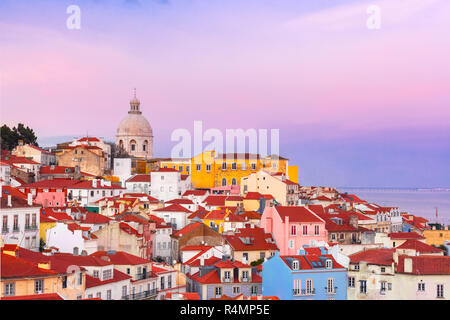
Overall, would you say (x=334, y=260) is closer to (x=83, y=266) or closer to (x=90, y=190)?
(x=83, y=266)

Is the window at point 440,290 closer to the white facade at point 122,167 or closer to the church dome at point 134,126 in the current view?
the white facade at point 122,167

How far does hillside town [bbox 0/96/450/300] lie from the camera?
19.0 meters

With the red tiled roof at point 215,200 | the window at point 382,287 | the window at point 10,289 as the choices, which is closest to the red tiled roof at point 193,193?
the red tiled roof at point 215,200

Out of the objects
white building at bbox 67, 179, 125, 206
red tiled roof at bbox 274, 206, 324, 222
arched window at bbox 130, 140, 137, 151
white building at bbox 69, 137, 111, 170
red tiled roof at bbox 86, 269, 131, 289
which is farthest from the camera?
arched window at bbox 130, 140, 137, 151

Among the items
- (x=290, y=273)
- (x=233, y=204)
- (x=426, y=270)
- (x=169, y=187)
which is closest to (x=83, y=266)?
(x=290, y=273)

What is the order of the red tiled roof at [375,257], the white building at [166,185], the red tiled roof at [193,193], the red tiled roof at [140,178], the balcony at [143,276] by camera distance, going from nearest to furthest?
the balcony at [143,276], the red tiled roof at [375,257], the red tiled roof at [193,193], the white building at [166,185], the red tiled roof at [140,178]

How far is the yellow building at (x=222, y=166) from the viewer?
51.1m

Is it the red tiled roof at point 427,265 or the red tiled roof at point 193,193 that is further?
the red tiled roof at point 193,193

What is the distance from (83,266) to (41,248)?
662 centimetres

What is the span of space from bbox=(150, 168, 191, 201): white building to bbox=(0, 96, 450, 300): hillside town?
0.08m

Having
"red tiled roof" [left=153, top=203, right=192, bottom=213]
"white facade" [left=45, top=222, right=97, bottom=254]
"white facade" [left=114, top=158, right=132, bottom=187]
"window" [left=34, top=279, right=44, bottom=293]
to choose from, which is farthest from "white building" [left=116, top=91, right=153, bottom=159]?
"window" [left=34, top=279, right=44, bottom=293]

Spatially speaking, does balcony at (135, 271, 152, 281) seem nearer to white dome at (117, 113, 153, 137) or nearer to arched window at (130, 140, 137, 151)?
arched window at (130, 140, 137, 151)

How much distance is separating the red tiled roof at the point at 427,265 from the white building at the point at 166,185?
25.5m
